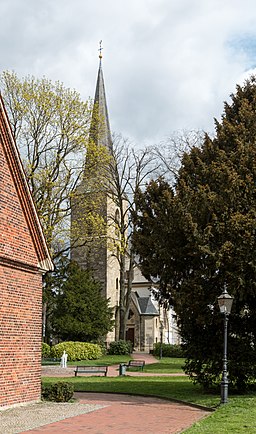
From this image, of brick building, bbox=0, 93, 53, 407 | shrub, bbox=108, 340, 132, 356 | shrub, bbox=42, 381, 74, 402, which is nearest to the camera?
brick building, bbox=0, 93, 53, 407

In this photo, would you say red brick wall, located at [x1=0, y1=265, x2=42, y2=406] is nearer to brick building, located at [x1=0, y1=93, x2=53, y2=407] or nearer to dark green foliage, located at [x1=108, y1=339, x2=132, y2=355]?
→ brick building, located at [x1=0, y1=93, x2=53, y2=407]

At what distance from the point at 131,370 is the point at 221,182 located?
1749 centimetres

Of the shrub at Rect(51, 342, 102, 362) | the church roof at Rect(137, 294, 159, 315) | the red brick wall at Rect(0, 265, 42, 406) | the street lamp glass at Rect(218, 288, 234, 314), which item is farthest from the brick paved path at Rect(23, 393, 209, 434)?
the church roof at Rect(137, 294, 159, 315)

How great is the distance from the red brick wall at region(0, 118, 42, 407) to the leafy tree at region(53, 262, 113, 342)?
29246mm

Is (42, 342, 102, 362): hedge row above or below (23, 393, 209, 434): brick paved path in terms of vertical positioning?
below

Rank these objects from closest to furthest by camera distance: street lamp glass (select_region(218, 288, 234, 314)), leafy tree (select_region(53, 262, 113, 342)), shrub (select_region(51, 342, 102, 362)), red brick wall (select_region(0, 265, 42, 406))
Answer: red brick wall (select_region(0, 265, 42, 406)) < street lamp glass (select_region(218, 288, 234, 314)) < shrub (select_region(51, 342, 102, 362)) < leafy tree (select_region(53, 262, 113, 342))

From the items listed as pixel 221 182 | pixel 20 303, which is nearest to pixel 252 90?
pixel 221 182

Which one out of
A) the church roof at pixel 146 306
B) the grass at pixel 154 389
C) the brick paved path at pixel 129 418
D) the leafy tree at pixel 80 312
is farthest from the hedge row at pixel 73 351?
the church roof at pixel 146 306

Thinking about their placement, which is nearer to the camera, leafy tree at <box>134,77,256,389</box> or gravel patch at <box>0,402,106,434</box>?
gravel patch at <box>0,402,106,434</box>

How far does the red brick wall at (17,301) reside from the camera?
14.7m

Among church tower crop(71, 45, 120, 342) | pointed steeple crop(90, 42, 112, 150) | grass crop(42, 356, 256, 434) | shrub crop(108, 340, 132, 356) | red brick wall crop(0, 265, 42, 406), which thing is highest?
pointed steeple crop(90, 42, 112, 150)

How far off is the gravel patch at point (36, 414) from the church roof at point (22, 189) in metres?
3.70

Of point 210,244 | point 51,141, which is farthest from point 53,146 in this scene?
point 210,244

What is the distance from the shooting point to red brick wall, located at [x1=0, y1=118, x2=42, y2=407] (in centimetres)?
1473
